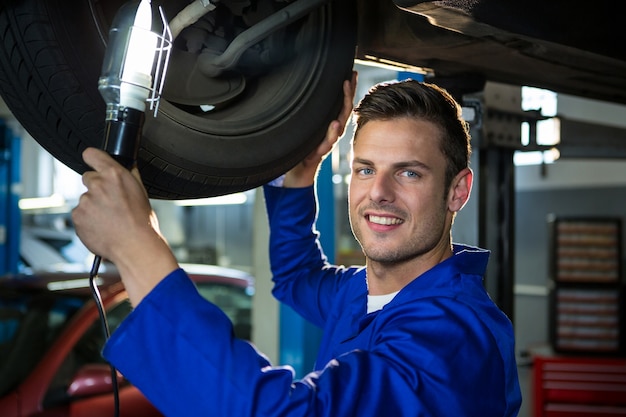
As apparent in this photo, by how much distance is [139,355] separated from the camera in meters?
0.99

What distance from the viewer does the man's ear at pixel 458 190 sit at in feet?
4.88

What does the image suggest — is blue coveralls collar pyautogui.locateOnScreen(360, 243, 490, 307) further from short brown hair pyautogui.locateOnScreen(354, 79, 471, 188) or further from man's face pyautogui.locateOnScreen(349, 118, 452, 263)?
short brown hair pyautogui.locateOnScreen(354, 79, 471, 188)

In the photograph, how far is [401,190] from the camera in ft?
4.61

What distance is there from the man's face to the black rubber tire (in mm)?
155

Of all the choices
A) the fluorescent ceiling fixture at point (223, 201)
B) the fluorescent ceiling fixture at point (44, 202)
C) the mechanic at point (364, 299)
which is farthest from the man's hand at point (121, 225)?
the fluorescent ceiling fixture at point (44, 202)

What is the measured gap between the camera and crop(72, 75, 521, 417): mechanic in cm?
99

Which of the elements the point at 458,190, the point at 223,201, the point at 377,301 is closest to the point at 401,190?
the point at 458,190

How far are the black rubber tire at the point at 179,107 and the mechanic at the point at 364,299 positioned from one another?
5.2 inches

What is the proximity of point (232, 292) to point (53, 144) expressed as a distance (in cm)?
319

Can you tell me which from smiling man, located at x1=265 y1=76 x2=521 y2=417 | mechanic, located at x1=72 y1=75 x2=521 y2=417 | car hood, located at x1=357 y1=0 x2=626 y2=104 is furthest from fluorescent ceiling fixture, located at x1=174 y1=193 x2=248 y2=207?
smiling man, located at x1=265 y1=76 x2=521 y2=417

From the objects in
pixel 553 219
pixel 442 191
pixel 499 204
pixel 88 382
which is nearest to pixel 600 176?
pixel 553 219

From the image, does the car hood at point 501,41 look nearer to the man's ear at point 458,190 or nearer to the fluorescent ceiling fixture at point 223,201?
the man's ear at point 458,190

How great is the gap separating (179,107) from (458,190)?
61 centimetres

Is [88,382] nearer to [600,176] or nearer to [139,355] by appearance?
[139,355]
